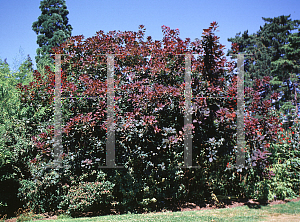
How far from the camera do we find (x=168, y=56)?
→ 6168 mm

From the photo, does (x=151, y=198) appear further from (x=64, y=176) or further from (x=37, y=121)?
(x=37, y=121)

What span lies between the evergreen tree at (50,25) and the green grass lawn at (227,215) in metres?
20.9

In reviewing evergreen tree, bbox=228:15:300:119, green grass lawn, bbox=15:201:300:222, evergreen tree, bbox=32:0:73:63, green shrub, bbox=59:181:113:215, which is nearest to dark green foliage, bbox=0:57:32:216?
green shrub, bbox=59:181:113:215

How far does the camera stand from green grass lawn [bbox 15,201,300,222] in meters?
4.83

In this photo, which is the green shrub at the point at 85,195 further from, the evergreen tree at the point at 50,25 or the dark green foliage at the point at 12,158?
the evergreen tree at the point at 50,25

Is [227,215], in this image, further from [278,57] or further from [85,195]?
[278,57]

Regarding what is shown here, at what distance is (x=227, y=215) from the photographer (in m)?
5.11

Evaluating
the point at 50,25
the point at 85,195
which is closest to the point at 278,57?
the point at 50,25

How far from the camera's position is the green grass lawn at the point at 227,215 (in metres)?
4.83

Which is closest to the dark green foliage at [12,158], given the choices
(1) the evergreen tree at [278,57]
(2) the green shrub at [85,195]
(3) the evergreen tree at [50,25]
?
(2) the green shrub at [85,195]

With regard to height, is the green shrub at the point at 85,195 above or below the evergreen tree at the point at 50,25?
below

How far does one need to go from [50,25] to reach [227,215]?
2396 centimetres

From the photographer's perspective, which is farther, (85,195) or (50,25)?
(50,25)

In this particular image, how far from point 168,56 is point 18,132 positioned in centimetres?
444
